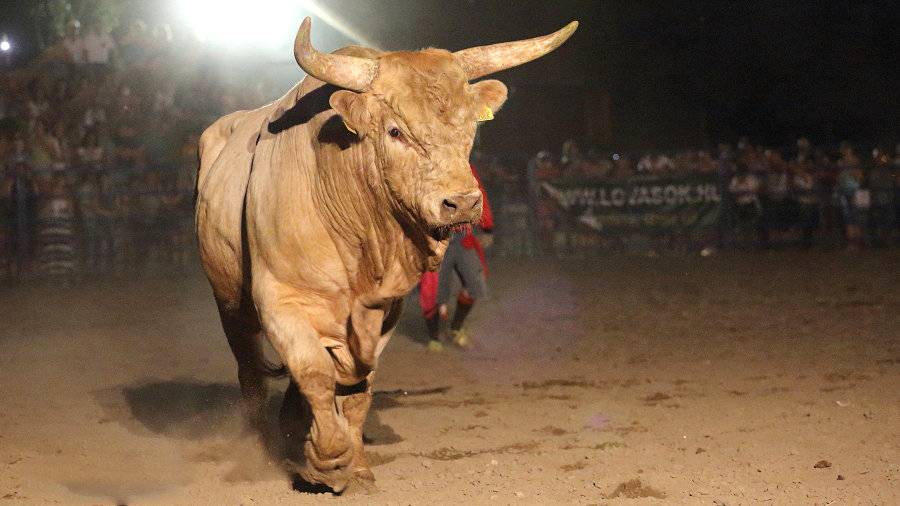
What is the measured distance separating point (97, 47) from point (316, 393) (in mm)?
14791

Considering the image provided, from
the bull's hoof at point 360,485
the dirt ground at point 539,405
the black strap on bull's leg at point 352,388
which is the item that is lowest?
the dirt ground at point 539,405

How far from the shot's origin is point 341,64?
15.2 ft

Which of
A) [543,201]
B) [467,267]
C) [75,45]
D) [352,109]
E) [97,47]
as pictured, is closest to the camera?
[352,109]

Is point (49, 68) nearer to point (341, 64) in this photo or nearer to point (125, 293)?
point (125, 293)

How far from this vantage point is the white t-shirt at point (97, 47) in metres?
17.9

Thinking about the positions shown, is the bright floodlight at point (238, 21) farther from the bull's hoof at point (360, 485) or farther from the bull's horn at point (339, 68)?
the bull's hoof at point (360, 485)

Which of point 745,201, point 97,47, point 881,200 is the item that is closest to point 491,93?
point 745,201

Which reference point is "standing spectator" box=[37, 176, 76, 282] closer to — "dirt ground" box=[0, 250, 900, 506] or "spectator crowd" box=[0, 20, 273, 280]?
"spectator crowd" box=[0, 20, 273, 280]

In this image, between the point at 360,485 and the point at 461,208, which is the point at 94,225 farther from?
the point at 461,208

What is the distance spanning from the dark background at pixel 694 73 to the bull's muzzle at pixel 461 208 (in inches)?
755

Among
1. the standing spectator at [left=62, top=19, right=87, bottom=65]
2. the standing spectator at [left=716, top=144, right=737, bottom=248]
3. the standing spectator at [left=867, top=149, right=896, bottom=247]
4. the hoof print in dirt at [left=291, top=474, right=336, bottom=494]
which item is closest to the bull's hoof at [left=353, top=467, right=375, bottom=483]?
the hoof print in dirt at [left=291, top=474, right=336, bottom=494]

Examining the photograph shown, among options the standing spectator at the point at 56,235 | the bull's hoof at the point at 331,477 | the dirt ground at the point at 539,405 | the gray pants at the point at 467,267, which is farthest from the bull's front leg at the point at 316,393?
the standing spectator at the point at 56,235

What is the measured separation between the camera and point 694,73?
25.2 meters

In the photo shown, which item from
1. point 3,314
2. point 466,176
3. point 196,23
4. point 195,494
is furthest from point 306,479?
point 196,23
